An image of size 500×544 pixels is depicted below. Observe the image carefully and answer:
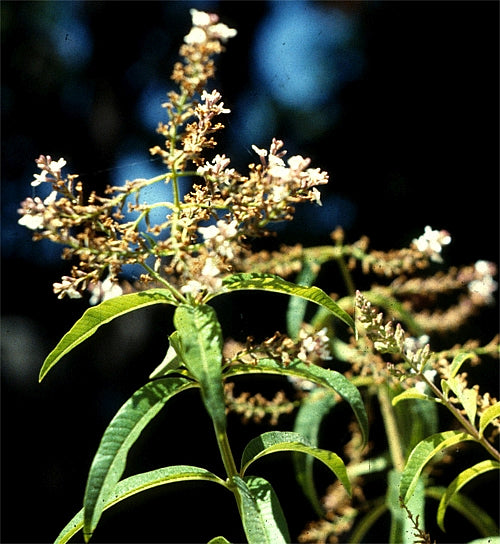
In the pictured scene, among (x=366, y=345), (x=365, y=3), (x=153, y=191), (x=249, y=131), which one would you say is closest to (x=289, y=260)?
(x=366, y=345)

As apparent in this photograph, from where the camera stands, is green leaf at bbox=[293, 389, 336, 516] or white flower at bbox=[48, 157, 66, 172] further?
green leaf at bbox=[293, 389, 336, 516]

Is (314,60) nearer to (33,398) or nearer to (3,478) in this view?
(33,398)

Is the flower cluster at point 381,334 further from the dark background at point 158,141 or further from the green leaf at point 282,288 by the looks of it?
the dark background at point 158,141

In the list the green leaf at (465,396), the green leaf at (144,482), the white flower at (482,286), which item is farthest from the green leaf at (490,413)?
the white flower at (482,286)

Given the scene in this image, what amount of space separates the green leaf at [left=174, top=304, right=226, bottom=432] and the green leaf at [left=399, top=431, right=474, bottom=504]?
0.61 feet

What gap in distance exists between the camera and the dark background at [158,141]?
6.11 feet

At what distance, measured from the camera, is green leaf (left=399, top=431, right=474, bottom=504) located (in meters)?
0.56

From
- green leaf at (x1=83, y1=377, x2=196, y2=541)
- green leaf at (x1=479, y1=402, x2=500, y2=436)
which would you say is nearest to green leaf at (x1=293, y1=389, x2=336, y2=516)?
green leaf at (x1=479, y1=402, x2=500, y2=436)

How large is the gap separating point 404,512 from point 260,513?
0.87ft

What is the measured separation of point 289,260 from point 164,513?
1.06 meters

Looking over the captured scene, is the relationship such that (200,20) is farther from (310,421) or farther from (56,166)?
(310,421)

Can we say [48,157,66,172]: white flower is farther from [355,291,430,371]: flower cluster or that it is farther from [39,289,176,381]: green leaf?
[355,291,430,371]: flower cluster

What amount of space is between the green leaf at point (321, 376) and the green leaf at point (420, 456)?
0.20 feet

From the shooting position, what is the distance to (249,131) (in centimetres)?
220
